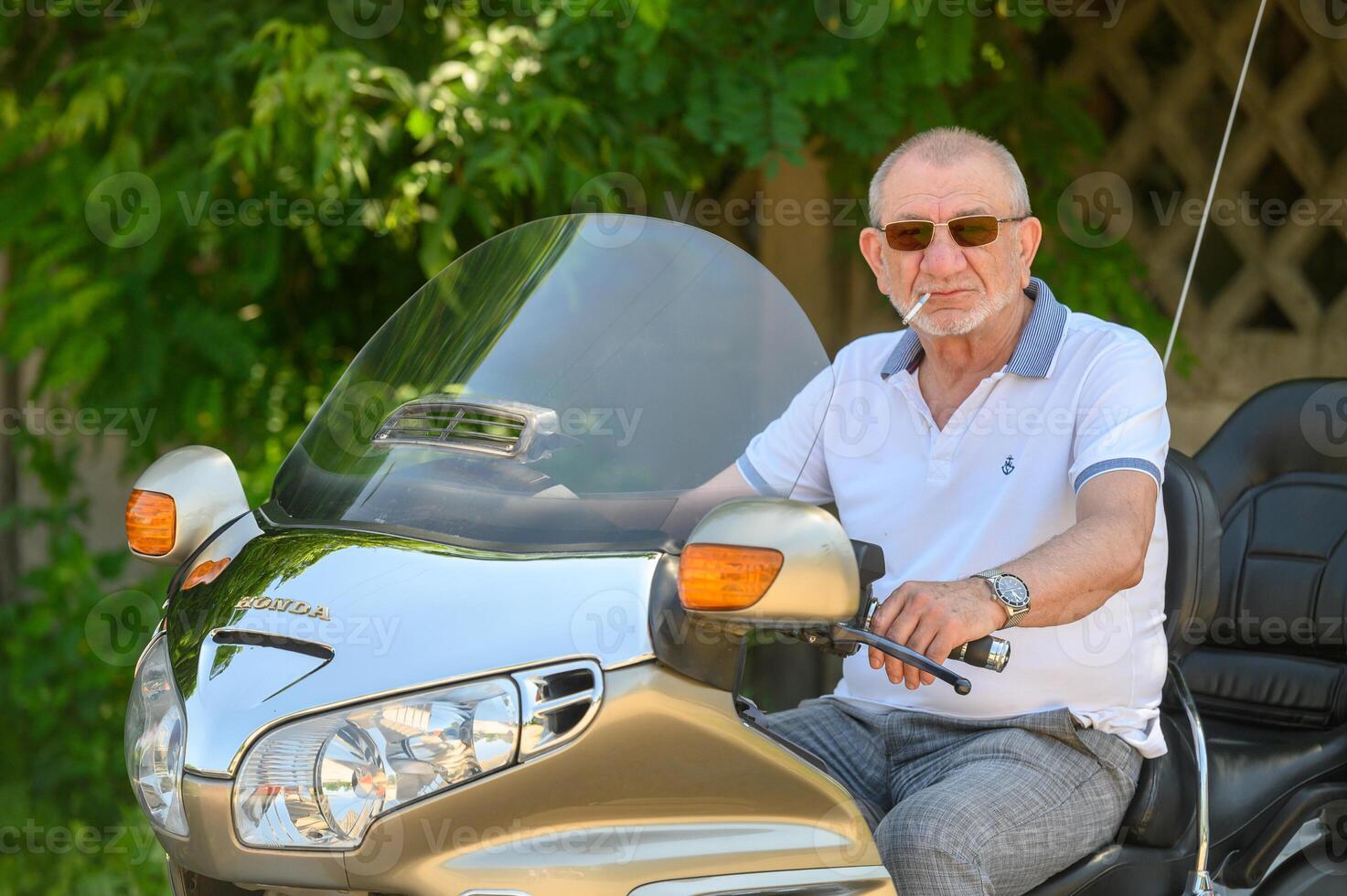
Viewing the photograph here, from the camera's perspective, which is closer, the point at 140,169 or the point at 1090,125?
the point at 140,169

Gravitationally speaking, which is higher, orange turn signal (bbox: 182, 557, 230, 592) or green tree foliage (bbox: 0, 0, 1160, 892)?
green tree foliage (bbox: 0, 0, 1160, 892)

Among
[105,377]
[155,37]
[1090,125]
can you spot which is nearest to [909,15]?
[1090,125]

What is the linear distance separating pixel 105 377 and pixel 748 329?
271 cm

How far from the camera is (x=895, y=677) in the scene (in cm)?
157

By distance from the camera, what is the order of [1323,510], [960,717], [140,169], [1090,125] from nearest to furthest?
[960,717] → [1323,510] → [140,169] → [1090,125]

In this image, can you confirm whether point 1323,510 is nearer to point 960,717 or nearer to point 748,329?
point 960,717
